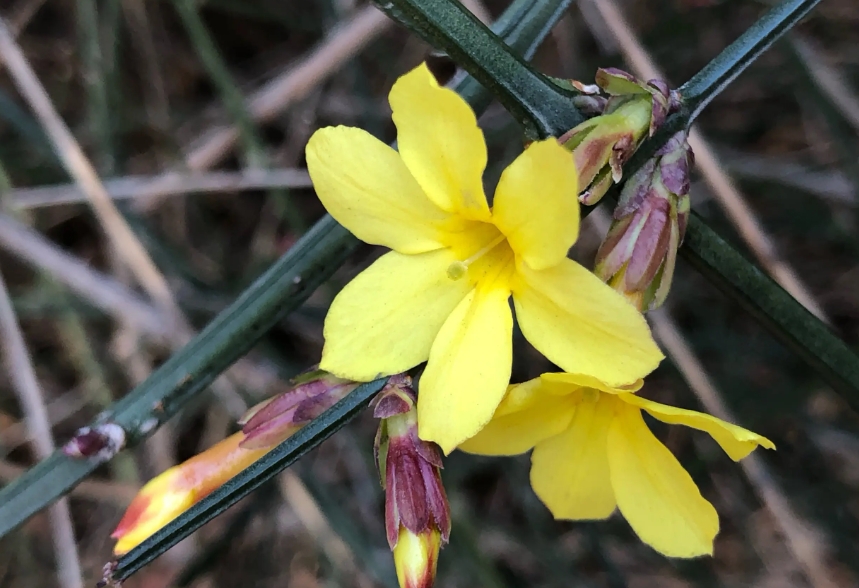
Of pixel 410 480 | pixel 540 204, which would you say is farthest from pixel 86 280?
pixel 540 204

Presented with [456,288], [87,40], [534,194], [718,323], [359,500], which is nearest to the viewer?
[534,194]

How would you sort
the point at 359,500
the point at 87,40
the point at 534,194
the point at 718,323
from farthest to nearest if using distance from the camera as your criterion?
the point at 359,500 → the point at 718,323 → the point at 87,40 → the point at 534,194

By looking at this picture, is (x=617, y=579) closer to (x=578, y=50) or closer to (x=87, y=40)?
(x=578, y=50)

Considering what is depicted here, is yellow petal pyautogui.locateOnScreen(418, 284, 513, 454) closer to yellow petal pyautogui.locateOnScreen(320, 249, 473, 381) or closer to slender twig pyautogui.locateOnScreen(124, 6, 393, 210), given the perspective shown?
yellow petal pyautogui.locateOnScreen(320, 249, 473, 381)

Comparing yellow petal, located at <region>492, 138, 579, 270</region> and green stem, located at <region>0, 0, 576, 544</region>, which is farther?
green stem, located at <region>0, 0, 576, 544</region>

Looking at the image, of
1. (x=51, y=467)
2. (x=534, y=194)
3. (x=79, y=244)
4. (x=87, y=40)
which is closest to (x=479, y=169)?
(x=534, y=194)

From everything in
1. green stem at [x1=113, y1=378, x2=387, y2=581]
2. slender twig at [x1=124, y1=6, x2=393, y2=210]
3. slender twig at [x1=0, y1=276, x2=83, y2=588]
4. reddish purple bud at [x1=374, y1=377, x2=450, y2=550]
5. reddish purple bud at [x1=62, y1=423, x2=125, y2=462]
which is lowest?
reddish purple bud at [x1=374, y1=377, x2=450, y2=550]

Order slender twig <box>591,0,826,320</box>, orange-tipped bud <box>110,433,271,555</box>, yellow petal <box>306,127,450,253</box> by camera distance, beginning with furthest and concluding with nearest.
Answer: slender twig <box>591,0,826,320</box>, orange-tipped bud <box>110,433,271,555</box>, yellow petal <box>306,127,450,253</box>

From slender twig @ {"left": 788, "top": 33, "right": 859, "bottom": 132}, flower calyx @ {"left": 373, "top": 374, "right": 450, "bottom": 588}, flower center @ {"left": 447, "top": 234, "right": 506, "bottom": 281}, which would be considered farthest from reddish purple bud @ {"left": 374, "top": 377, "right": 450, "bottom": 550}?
slender twig @ {"left": 788, "top": 33, "right": 859, "bottom": 132}
